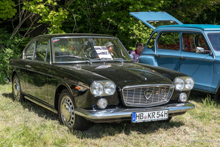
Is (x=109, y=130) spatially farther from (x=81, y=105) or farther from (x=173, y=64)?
(x=173, y=64)

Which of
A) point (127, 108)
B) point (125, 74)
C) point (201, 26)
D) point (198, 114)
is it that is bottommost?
point (198, 114)

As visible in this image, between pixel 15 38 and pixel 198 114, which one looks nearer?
pixel 198 114

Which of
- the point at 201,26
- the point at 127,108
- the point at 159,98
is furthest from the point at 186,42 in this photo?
the point at 127,108

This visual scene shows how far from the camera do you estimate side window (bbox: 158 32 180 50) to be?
7793mm

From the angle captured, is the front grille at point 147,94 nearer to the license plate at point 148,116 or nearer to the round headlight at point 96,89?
the license plate at point 148,116

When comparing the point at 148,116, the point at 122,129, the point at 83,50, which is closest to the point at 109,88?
the point at 148,116

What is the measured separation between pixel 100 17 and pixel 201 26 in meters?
7.25

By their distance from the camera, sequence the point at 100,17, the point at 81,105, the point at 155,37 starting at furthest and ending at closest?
the point at 100,17
the point at 155,37
the point at 81,105

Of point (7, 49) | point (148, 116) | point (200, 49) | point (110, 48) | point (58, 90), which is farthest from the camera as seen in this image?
point (7, 49)

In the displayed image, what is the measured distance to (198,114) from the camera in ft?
20.1

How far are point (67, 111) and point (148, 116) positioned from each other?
1.24 m

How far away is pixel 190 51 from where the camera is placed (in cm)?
744

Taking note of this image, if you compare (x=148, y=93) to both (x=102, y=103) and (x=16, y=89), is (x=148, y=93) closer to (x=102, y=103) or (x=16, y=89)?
(x=102, y=103)

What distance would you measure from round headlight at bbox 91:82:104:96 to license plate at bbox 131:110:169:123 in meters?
0.55
